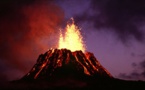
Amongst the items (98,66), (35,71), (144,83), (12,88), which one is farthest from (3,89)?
(144,83)

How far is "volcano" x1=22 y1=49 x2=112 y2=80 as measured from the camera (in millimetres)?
157875

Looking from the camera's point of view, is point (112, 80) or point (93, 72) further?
point (93, 72)

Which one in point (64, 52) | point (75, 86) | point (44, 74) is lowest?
point (75, 86)

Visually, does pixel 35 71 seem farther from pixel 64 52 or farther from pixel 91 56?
pixel 91 56

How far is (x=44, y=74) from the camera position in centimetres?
16062

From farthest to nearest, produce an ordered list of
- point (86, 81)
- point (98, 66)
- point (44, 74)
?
point (98, 66)
point (44, 74)
point (86, 81)

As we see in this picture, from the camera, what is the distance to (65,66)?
162m

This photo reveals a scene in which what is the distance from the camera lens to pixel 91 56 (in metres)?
178

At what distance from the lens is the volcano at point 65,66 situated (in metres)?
158

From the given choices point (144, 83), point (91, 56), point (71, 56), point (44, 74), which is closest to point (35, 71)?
point (44, 74)

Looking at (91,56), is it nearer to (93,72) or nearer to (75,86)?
(93,72)

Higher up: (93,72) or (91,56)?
(91,56)

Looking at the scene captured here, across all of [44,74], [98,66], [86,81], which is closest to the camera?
[86,81]

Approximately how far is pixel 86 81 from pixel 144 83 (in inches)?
995
